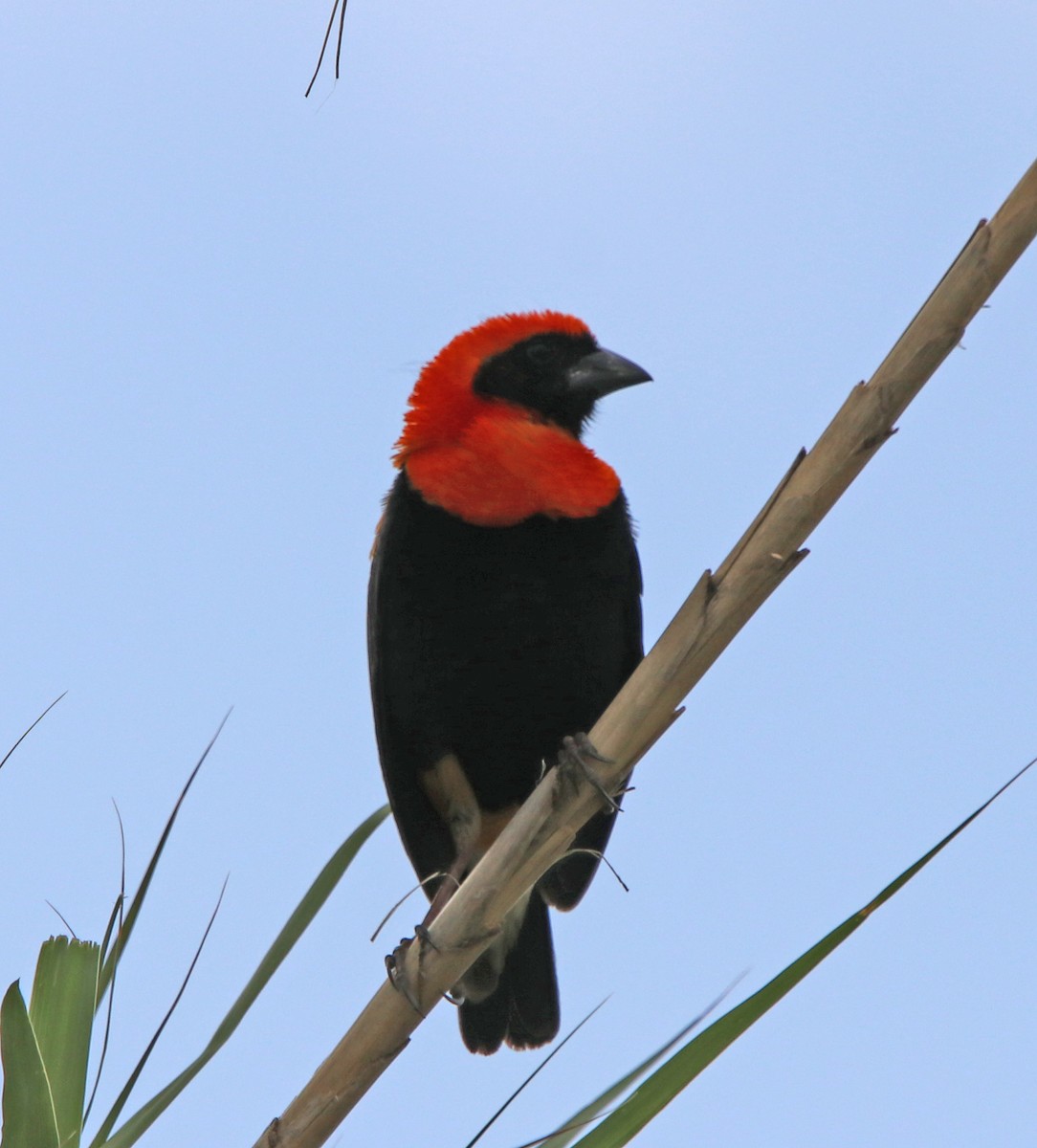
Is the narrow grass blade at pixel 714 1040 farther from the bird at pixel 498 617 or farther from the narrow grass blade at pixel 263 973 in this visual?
the bird at pixel 498 617

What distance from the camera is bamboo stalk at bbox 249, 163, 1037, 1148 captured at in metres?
1.42

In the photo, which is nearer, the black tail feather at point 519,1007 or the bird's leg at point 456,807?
the black tail feather at point 519,1007

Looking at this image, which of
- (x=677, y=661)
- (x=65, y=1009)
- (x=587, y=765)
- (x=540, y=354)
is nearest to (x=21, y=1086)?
(x=65, y=1009)

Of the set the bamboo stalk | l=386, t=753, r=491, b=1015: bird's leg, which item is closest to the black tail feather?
l=386, t=753, r=491, b=1015: bird's leg

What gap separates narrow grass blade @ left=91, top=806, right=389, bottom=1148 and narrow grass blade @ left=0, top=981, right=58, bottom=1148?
0.07 metres

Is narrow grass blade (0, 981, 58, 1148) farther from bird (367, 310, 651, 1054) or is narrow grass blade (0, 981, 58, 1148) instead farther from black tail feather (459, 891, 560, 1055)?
black tail feather (459, 891, 560, 1055)

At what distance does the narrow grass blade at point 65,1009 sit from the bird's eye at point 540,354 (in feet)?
6.70

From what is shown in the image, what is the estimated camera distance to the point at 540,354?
3.46 metres

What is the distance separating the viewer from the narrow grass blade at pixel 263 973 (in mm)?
1652

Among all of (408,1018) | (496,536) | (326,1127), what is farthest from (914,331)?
(496,536)

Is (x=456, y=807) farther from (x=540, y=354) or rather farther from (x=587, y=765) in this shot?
(x=587, y=765)

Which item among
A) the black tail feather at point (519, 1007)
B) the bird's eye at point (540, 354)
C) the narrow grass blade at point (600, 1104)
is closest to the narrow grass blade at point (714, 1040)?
the narrow grass blade at point (600, 1104)

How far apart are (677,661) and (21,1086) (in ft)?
2.94

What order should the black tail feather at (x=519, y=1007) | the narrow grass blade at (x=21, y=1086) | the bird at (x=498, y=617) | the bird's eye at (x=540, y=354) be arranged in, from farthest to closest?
1. the bird's eye at (x=540, y=354)
2. the black tail feather at (x=519, y=1007)
3. the bird at (x=498, y=617)
4. the narrow grass blade at (x=21, y=1086)
